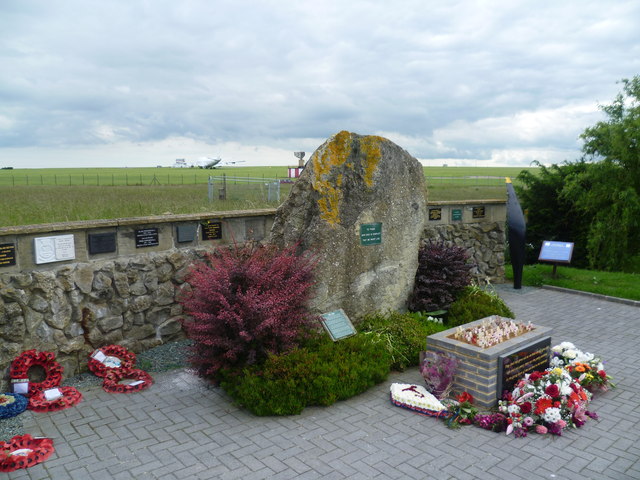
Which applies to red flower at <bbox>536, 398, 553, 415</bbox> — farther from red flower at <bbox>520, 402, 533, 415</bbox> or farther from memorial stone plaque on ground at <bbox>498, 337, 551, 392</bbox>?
memorial stone plaque on ground at <bbox>498, 337, 551, 392</bbox>

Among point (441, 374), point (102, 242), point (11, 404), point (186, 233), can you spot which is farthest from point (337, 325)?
point (11, 404)

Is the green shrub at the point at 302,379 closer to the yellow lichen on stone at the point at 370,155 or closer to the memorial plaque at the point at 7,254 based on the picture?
the yellow lichen on stone at the point at 370,155

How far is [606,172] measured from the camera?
17.0 meters

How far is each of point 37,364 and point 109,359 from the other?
2.89ft

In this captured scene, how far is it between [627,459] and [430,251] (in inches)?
199

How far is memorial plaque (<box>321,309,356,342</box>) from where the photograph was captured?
715 cm

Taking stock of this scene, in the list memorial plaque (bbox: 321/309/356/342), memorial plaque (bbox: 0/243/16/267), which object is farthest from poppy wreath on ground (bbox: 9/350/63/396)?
memorial plaque (bbox: 321/309/356/342)

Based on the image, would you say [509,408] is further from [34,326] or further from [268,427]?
[34,326]

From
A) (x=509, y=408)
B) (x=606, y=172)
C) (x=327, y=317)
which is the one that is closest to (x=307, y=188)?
(x=327, y=317)

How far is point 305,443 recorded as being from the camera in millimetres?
5250

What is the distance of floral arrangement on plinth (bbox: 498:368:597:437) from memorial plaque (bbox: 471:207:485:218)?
7765 millimetres

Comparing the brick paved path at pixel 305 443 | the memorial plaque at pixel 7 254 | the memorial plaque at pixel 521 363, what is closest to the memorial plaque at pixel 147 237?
the memorial plaque at pixel 7 254

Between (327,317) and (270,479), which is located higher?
(327,317)

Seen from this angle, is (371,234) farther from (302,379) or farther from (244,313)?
(302,379)
